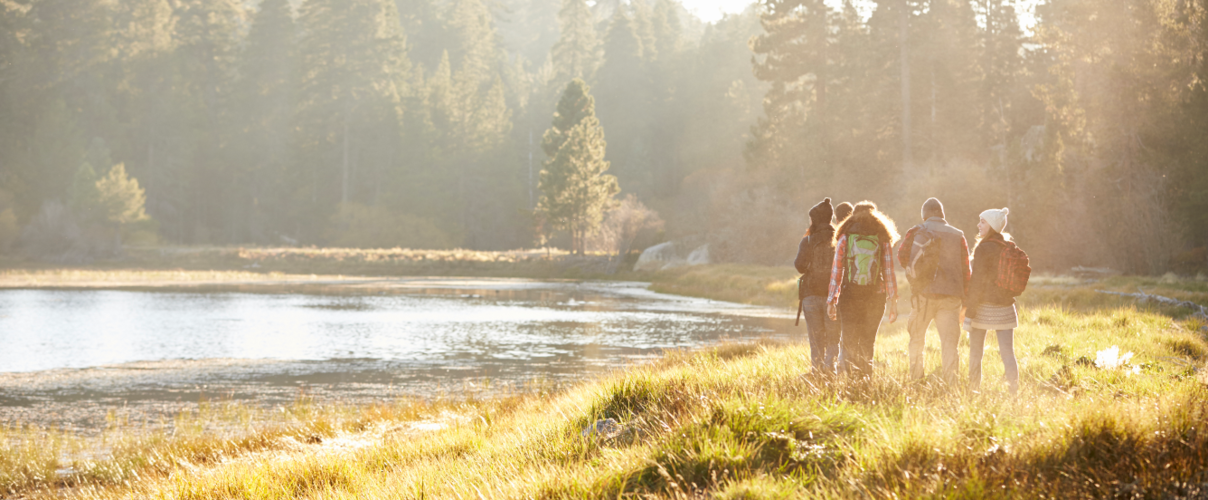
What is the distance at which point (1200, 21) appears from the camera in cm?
2350

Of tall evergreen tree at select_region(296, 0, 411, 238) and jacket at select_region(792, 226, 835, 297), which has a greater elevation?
tall evergreen tree at select_region(296, 0, 411, 238)

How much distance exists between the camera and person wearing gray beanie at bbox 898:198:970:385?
6.81 meters

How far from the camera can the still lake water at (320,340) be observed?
48.7 feet

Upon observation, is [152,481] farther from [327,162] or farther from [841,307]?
[327,162]

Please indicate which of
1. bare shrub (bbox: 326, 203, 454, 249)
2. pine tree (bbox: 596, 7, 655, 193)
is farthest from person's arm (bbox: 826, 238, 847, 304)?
pine tree (bbox: 596, 7, 655, 193)

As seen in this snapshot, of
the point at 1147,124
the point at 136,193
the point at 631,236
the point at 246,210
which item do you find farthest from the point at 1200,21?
the point at 246,210

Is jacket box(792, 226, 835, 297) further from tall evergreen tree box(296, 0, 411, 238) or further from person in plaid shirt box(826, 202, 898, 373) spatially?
tall evergreen tree box(296, 0, 411, 238)

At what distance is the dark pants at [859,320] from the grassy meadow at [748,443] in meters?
0.65

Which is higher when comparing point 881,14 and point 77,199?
point 881,14

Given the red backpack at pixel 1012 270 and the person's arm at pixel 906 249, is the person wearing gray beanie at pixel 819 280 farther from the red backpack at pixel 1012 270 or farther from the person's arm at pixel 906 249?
the red backpack at pixel 1012 270

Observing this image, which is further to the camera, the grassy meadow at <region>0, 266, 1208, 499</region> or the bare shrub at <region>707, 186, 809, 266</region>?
the bare shrub at <region>707, 186, 809, 266</region>

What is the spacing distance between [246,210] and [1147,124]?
265 feet

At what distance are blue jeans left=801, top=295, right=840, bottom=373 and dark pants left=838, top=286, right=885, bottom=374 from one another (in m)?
0.42

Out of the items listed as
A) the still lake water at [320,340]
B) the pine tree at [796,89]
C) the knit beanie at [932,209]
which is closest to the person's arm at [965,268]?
the knit beanie at [932,209]
